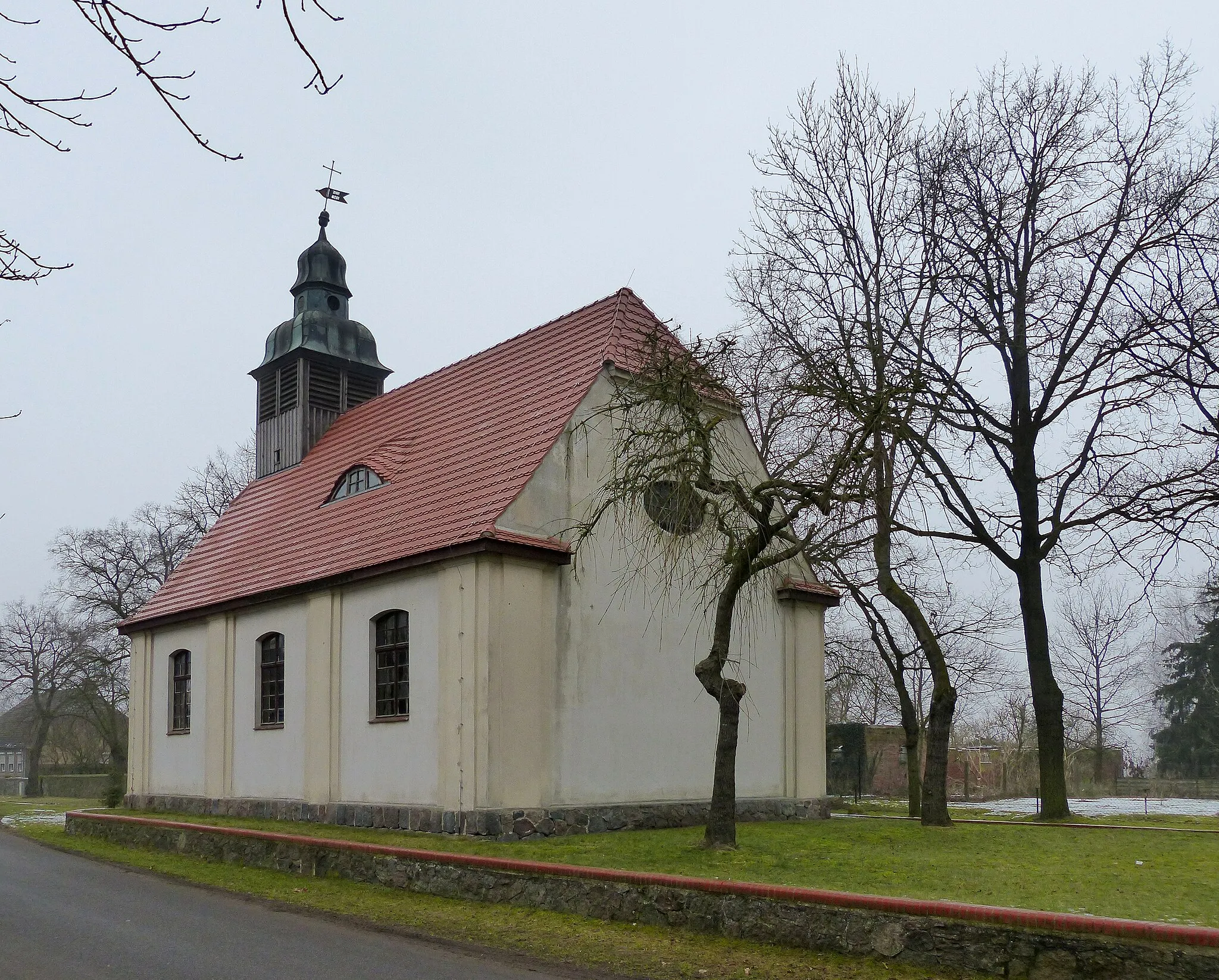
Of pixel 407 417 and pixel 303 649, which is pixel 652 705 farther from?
pixel 407 417

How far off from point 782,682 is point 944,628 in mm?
10850

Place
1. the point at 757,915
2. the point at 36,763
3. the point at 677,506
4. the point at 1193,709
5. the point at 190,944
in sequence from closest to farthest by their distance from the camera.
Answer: the point at 757,915 < the point at 190,944 < the point at 677,506 < the point at 1193,709 < the point at 36,763

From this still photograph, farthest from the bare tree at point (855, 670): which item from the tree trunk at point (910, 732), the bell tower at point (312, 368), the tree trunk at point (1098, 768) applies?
the bell tower at point (312, 368)

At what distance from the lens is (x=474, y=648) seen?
52.9ft

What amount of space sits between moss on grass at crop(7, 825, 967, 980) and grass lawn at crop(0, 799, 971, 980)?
0.01 m

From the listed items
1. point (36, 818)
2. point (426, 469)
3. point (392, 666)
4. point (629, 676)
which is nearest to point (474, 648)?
point (392, 666)

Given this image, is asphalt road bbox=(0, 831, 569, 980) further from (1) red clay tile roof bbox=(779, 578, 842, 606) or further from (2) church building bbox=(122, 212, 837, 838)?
(1) red clay tile roof bbox=(779, 578, 842, 606)

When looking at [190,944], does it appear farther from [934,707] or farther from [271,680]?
[271,680]

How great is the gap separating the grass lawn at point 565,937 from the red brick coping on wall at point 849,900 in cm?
40

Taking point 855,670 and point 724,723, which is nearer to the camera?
point 724,723

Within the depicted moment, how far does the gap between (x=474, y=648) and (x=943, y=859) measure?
6903mm

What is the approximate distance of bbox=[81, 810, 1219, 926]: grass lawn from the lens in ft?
31.8

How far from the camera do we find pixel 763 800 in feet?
65.5

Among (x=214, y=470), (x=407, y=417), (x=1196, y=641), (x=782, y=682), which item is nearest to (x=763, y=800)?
(x=782, y=682)
